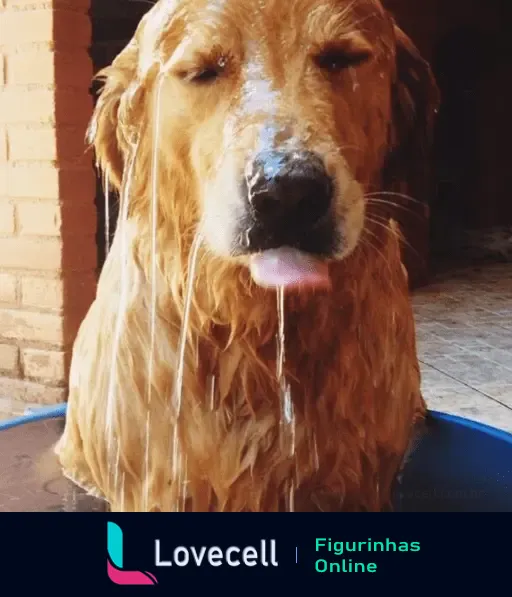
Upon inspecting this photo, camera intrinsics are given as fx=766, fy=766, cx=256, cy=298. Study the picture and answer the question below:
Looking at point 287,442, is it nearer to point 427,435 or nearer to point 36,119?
point 427,435

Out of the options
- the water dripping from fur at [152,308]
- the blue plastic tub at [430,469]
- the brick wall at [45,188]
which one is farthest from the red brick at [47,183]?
the blue plastic tub at [430,469]

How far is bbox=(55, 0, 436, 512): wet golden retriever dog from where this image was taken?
64cm

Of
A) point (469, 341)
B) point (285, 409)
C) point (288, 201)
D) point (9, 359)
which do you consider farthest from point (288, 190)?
point (469, 341)

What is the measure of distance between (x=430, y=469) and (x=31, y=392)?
475mm

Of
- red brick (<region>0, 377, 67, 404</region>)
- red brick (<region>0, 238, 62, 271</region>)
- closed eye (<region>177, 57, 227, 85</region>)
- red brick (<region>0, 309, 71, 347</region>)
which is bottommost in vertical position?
red brick (<region>0, 377, 67, 404</region>)

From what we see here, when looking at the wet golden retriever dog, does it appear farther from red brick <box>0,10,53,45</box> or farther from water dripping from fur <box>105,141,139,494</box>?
red brick <box>0,10,53,45</box>

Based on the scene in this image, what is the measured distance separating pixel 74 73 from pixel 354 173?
34 cm

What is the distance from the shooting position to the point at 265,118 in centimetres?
62

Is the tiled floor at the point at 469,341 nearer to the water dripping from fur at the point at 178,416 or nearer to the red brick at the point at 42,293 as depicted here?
the water dripping from fur at the point at 178,416
